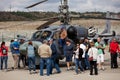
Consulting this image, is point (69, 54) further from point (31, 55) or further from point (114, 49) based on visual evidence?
point (114, 49)

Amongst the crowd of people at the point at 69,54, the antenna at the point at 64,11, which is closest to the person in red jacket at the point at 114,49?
the crowd of people at the point at 69,54

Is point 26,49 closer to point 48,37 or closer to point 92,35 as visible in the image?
point 48,37

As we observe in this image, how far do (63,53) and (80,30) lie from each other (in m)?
2.15

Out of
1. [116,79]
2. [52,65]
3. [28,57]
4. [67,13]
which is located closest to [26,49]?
[28,57]

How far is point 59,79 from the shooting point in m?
15.4

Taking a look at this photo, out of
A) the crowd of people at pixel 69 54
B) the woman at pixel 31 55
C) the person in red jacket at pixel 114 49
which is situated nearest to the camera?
the crowd of people at pixel 69 54

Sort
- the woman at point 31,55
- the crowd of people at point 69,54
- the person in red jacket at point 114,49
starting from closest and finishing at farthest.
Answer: the crowd of people at point 69,54 < the woman at point 31,55 < the person in red jacket at point 114,49

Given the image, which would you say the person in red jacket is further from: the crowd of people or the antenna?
the antenna

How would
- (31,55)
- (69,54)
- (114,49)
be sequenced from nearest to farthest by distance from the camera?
1. (31,55)
2. (69,54)
3. (114,49)

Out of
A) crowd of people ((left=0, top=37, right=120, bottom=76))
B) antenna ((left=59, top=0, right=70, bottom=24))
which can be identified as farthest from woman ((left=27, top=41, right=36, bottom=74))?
antenna ((left=59, top=0, right=70, bottom=24))

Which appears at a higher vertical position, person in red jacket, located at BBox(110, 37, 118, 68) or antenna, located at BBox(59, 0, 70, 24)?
antenna, located at BBox(59, 0, 70, 24)

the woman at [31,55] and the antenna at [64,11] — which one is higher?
the antenna at [64,11]

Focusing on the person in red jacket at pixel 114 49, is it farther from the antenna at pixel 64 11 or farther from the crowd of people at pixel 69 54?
the antenna at pixel 64 11

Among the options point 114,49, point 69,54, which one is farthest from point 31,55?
point 114,49
